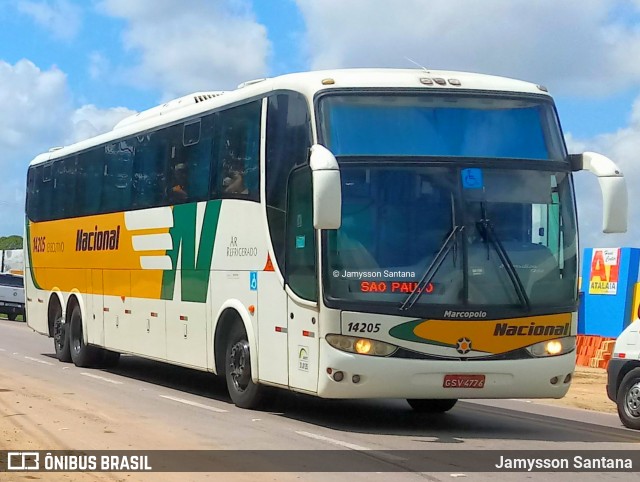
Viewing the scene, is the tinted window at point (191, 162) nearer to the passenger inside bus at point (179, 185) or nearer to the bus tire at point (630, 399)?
the passenger inside bus at point (179, 185)

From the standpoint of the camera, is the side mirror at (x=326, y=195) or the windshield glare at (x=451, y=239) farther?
the windshield glare at (x=451, y=239)

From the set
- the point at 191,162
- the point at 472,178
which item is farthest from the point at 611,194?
the point at 191,162

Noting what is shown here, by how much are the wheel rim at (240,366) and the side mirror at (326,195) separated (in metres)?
3.37

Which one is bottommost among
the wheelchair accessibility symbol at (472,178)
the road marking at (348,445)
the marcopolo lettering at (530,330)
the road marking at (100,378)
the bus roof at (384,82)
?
the road marking at (348,445)

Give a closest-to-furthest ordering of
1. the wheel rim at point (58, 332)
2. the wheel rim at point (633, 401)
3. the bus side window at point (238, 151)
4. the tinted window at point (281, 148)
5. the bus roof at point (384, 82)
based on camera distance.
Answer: the bus roof at point (384, 82) → the tinted window at point (281, 148) → the wheel rim at point (633, 401) → the bus side window at point (238, 151) → the wheel rim at point (58, 332)

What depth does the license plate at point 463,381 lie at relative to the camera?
1219cm

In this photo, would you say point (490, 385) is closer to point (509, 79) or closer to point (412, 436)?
point (412, 436)

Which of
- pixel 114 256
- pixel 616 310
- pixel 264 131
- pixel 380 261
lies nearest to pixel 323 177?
pixel 380 261

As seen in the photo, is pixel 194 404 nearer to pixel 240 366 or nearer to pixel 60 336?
pixel 240 366

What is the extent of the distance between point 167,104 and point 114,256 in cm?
280

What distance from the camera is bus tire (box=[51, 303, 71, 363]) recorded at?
22594mm

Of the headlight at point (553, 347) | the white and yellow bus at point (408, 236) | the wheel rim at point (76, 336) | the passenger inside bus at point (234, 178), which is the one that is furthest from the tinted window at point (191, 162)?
the wheel rim at point (76, 336)

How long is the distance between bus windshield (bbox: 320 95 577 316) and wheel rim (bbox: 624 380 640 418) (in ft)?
6.77

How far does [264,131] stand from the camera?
45.9ft
